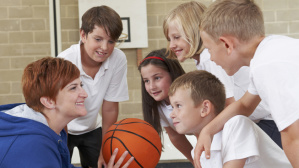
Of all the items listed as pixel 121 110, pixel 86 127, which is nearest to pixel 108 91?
pixel 86 127

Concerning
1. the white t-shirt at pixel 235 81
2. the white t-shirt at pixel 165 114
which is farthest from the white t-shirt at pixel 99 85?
the white t-shirt at pixel 235 81

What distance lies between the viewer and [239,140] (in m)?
1.45

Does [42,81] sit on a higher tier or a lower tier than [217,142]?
higher

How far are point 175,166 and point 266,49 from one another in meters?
2.47

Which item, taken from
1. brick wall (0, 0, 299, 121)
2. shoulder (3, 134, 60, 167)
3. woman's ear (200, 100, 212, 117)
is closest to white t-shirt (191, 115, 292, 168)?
woman's ear (200, 100, 212, 117)

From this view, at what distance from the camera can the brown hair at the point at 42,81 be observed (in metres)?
1.60

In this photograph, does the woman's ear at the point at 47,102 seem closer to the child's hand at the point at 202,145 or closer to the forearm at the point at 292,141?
the child's hand at the point at 202,145

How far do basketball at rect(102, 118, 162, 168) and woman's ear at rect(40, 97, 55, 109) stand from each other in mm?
394

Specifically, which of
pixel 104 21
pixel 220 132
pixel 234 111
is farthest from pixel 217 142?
pixel 104 21

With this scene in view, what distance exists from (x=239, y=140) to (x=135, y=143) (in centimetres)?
57

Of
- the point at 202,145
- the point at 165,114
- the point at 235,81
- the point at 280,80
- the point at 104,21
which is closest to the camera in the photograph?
the point at 280,80

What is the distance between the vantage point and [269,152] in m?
1.52

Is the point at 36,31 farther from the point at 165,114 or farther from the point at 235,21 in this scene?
the point at 235,21

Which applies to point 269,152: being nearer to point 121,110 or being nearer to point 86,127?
point 86,127
